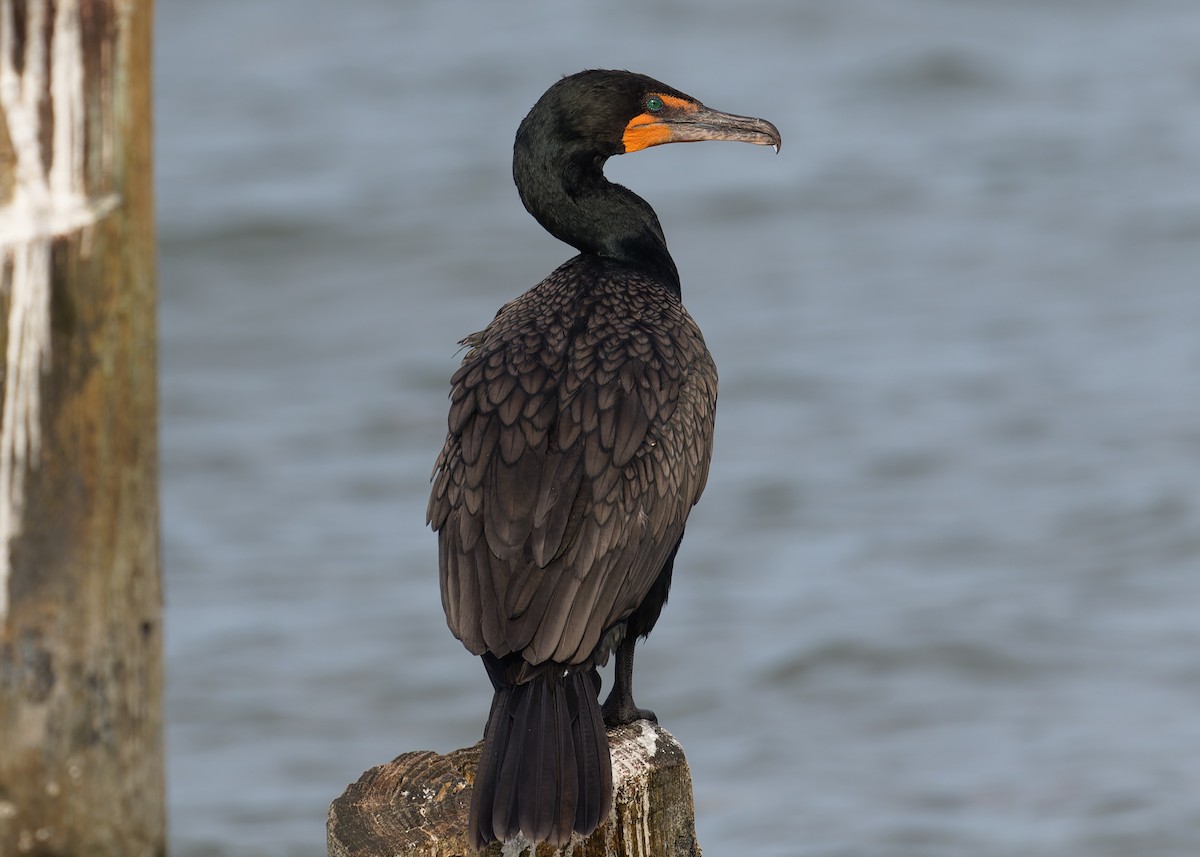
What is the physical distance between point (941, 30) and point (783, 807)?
11.4 meters

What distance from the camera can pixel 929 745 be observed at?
793 cm

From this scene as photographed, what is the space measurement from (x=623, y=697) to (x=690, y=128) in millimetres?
1552

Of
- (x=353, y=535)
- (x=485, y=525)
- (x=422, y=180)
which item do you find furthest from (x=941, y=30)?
(x=485, y=525)

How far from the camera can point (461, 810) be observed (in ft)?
11.8

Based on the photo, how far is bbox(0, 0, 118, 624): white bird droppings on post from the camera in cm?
377

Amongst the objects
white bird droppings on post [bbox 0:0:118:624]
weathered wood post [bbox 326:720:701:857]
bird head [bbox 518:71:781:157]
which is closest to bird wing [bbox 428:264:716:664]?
weathered wood post [bbox 326:720:701:857]

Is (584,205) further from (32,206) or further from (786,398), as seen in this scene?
(786,398)

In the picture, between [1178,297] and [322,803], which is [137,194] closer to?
[322,803]

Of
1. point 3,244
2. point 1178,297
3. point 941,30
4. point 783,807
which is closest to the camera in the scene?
point 3,244

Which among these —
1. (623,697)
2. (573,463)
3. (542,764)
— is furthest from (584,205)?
(542,764)

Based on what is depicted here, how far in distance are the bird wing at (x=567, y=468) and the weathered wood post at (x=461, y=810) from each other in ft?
0.85

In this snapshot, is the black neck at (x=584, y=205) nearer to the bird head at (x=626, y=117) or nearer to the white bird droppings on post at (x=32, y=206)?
the bird head at (x=626, y=117)

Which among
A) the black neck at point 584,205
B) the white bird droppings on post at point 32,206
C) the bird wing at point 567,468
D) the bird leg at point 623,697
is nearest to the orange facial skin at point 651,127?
the black neck at point 584,205

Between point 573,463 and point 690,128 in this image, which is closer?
point 573,463
